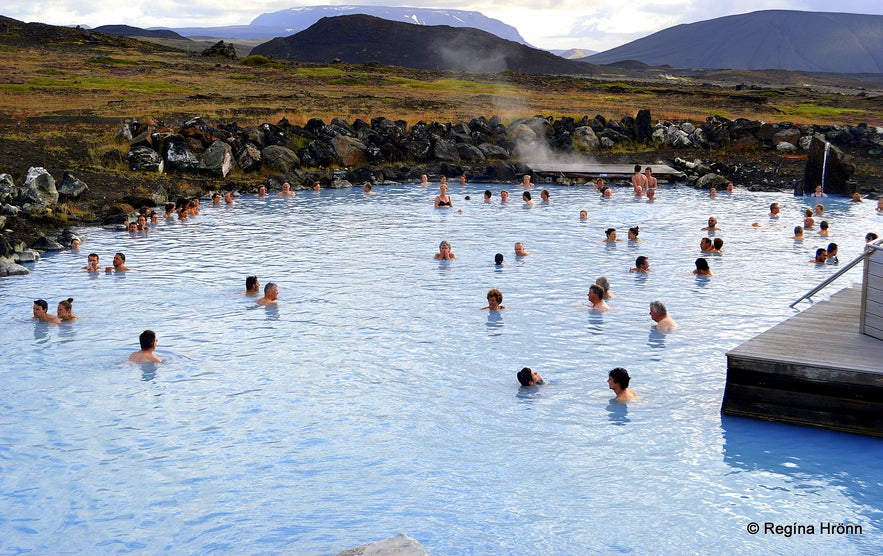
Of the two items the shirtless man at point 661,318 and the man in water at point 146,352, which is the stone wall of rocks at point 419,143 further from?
the shirtless man at point 661,318

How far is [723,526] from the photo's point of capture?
838 cm

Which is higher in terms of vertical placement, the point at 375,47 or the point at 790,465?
the point at 375,47

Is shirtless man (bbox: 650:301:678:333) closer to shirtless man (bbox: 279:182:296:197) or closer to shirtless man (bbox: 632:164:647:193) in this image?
shirtless man (bbox: 632:164:647:193)

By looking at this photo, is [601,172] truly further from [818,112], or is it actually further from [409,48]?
[409,48]

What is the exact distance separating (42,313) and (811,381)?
1280 centimetres

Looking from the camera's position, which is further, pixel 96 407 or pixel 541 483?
pixel 96 407

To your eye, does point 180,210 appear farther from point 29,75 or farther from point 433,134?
point 29,75

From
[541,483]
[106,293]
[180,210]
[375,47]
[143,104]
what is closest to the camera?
[541,483]

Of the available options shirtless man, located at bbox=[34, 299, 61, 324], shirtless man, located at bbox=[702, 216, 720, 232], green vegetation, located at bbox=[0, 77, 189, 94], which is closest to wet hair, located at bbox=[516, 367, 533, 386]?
shirtless man, located at bbox=[34, 299, 61, 324]

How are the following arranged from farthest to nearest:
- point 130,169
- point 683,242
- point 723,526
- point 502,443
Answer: point 130,169
point 683,242
point 502,443
point 723,526

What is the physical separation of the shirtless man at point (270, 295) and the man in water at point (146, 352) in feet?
10.7

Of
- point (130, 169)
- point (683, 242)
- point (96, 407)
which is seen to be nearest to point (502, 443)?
point (96, 407)

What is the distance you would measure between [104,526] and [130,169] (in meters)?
24.5

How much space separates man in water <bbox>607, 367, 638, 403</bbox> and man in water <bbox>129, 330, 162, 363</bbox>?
7.12 metres
